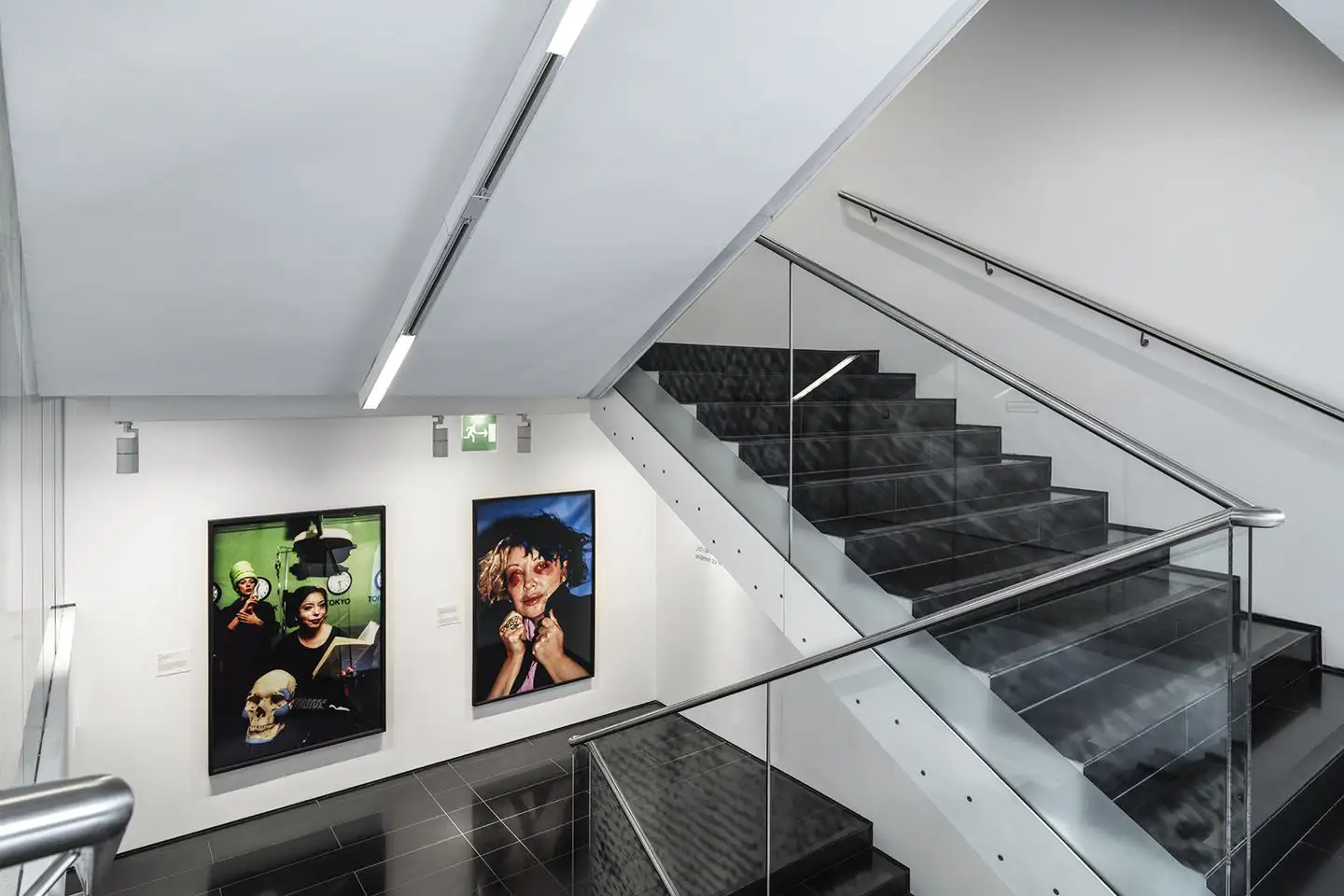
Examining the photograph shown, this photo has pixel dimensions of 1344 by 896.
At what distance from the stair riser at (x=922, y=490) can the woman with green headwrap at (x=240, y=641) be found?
12.2ft

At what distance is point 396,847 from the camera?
16.4ft

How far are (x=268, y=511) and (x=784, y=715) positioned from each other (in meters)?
3.50

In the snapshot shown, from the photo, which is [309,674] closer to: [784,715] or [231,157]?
[784,715]

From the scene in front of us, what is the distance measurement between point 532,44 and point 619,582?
5542 millimetres

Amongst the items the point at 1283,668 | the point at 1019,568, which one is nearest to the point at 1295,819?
the point at 1283,668

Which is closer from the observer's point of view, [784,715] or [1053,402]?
[1053,402]

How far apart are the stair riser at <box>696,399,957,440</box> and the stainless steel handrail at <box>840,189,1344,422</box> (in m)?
1.60

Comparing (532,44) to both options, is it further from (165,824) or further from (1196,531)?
(165,824)

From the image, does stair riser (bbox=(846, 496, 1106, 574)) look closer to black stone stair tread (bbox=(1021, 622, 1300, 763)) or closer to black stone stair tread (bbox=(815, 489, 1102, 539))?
black stone stair tread (bbox=(815, 489, 1102, 539))

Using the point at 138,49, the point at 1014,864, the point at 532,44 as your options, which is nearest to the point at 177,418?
the point at 138,49

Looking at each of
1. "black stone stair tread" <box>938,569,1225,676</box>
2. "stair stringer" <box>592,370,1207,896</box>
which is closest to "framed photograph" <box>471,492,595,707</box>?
"stair stringer" <box>592,370,1207,896</box>

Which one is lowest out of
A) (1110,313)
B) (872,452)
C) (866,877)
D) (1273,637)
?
(866,877)

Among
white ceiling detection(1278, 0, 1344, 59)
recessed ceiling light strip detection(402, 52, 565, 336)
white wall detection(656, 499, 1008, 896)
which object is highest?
white ceiling detection(1278, 0, 1344, 59)

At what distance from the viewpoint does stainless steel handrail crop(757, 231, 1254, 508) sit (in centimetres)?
226
